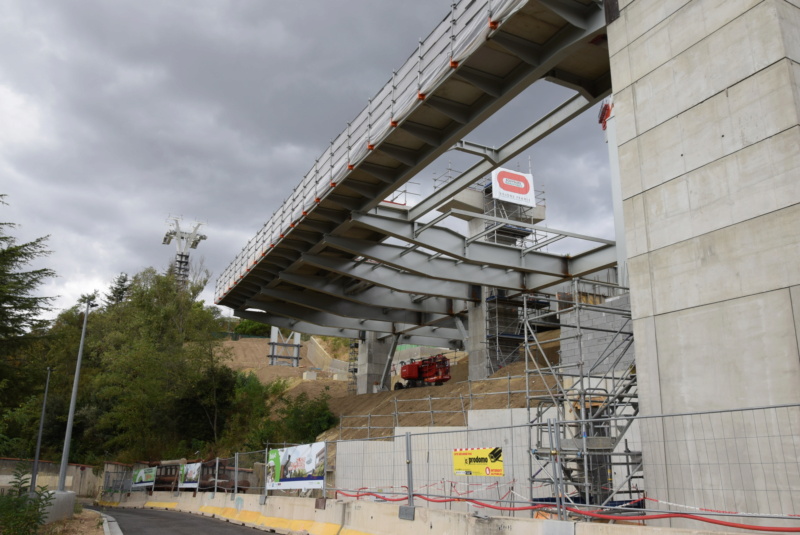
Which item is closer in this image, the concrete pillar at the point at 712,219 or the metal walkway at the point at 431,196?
the concrete pillar at the point at 712,219

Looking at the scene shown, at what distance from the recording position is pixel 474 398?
26.4m

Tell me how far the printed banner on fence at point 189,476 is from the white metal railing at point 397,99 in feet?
31.6

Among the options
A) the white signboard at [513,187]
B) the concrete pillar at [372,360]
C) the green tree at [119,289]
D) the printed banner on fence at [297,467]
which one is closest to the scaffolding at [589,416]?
the printed banner on fence at [297,467]

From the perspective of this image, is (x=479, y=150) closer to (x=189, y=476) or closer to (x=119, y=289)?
(x=189, y=476)

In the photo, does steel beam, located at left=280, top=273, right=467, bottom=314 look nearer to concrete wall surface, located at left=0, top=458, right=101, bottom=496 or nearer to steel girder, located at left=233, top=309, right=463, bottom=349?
steel girder, located at left=233, top=309, right=463, bottom=349

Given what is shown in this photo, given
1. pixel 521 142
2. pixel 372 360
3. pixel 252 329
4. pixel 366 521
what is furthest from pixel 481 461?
pixel 252 329

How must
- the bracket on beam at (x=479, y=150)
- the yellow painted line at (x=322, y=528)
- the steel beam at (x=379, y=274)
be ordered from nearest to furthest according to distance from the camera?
the yellow painted line at (x=322, y=528) < the bracket on beam at (x=479, y=150) < the steel beam at (x=379, y=274)

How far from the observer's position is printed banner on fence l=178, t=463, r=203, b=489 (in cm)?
2285

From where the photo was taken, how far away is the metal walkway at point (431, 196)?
14.2 m

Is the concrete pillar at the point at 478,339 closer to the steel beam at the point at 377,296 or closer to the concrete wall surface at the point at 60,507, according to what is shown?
the steel beam at the point at 377,296

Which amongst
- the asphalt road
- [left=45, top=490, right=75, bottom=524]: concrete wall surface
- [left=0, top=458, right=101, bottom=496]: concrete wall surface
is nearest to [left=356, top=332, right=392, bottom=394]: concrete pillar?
[left=0, top=458, right=101, bottom=496]: concrete wall surface

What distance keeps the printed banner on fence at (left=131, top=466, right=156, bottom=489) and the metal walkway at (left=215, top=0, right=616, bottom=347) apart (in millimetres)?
10427

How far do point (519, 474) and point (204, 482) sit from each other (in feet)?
41.4

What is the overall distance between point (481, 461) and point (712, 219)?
210 inches
